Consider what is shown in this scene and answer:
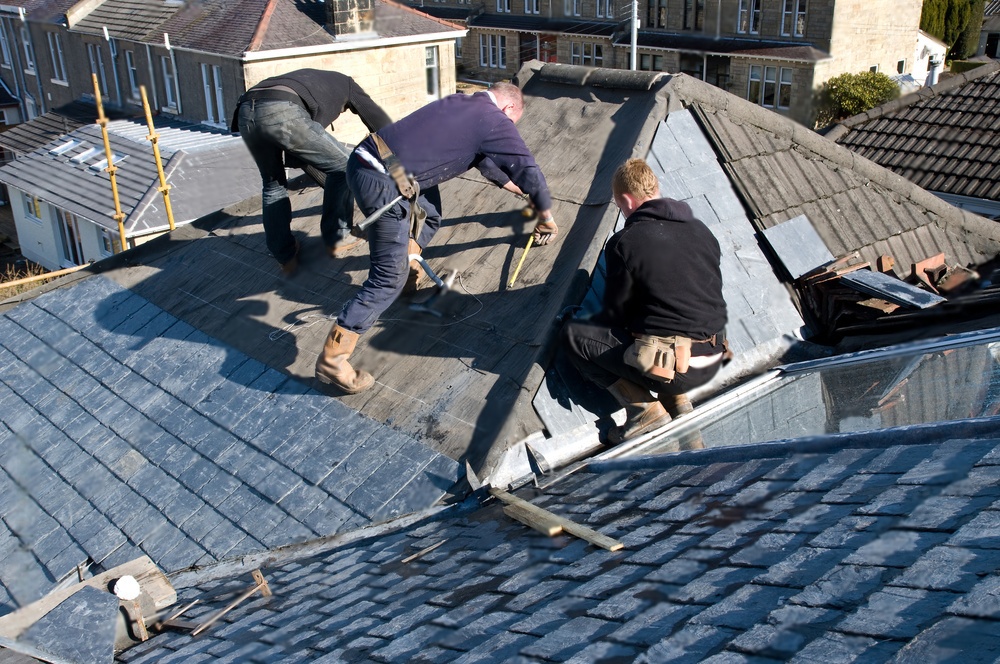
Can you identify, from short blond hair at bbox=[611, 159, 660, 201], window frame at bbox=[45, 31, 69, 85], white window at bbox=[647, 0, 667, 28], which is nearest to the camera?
white window at bbox=[647, 0, 667, 28]

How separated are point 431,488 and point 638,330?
1211 mm

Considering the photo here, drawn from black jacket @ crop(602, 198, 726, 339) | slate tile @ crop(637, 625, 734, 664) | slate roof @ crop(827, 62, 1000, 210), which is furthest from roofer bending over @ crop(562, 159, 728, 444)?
slate roof @ crop(827, 62, 1000, 210)

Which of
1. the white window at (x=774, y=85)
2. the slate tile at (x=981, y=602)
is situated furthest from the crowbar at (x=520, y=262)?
the slate tile at (x=981, y=602)

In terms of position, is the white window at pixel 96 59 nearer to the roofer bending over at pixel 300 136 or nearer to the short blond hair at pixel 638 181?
the roofer bending over at pixel 300 136

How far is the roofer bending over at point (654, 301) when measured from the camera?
156 inches

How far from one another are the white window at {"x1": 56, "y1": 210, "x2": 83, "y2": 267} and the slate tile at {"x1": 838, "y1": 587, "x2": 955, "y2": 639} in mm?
19995

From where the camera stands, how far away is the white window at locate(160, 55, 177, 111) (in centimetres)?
1767

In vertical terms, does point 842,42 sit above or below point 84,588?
above

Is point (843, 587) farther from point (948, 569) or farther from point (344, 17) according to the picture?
point (344, 17)

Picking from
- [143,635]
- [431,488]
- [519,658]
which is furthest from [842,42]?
[143,635]

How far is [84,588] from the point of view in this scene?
3447 millimetres

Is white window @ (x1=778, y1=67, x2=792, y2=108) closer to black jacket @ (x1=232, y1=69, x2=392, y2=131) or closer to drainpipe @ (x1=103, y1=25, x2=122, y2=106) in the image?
black jacket @ (x1=232, y1=69, x2=392, y2=131)

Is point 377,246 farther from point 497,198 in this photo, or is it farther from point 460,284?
point 497,198

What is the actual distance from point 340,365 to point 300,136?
174cm
